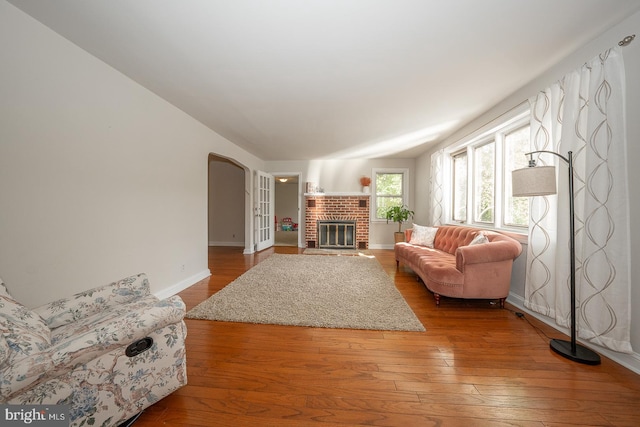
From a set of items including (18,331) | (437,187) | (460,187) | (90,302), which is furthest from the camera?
(437,187)

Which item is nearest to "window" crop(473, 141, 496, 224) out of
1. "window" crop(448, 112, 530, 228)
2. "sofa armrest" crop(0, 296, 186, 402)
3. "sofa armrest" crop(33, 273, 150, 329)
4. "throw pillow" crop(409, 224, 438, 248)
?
"window" crop(448, 112, 530, 228)

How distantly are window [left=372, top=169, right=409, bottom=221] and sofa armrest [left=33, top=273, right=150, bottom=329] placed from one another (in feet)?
17.8

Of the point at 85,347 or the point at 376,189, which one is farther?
the point at 376,189

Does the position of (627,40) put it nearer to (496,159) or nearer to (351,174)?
(496,159)

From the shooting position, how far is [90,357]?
3.37 ft

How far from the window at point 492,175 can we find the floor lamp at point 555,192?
3.96 ft

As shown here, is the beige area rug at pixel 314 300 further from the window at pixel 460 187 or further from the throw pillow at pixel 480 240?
the window at pixel 460 187

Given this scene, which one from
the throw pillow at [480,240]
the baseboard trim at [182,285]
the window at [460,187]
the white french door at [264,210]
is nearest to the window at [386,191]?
the window at [460,187]

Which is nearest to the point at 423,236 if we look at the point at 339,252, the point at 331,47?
the point at 339,252

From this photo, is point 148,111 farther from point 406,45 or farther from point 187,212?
point 406,45

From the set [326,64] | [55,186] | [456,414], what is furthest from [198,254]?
[456,414]

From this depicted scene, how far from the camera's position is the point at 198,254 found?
142 inches

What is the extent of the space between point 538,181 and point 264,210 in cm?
531

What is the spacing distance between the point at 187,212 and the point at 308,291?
1.96m
